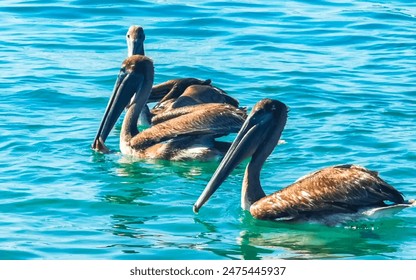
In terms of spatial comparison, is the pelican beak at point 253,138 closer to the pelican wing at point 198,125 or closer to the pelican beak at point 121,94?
the pelican wing at point 198,125

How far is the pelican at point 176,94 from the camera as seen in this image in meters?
13.6

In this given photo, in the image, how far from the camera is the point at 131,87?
13.2 meters

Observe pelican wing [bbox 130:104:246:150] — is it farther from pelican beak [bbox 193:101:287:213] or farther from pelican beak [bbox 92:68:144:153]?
pelican beak [bbox 193:101:287:213]

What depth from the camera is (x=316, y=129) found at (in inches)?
515

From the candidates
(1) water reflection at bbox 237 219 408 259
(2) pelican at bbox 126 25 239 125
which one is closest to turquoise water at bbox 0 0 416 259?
(1) water reflection at bbox 237 219 408 259

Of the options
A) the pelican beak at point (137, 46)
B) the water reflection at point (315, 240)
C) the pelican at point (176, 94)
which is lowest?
the water reflection at point (315, 240)

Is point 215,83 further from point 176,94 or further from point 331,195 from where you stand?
point 331,195

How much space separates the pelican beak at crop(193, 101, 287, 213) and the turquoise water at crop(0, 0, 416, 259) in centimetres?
39

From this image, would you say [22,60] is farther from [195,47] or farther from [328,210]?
[328,210]

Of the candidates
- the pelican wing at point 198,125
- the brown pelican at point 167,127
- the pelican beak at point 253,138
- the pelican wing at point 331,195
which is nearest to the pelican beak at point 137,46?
the brown pelican at point 167,127

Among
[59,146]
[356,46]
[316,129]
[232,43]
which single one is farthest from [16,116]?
[356,46]

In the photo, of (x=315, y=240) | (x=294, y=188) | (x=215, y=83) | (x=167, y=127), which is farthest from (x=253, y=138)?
(x=215, y=83)

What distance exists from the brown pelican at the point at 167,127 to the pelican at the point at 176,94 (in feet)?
1.31

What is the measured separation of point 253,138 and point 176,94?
3.53 meters
